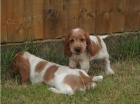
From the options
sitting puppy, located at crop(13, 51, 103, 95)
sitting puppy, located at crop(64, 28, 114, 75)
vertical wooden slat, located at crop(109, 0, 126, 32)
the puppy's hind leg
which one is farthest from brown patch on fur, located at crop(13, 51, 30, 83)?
vertical wooden slat, located at crop(109, 0, 126, 32)

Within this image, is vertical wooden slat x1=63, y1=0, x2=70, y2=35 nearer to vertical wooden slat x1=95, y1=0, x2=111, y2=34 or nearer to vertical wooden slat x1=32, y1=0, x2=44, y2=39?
vertical wooden slat x1=32, y1=0, x2=44, y2=39

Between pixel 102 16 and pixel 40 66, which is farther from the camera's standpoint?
pixel 102 16

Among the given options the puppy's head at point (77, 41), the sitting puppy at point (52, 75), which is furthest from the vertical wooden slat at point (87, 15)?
the sitting puppy at point (52, 75)

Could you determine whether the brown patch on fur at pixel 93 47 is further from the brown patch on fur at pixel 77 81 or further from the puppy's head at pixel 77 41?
the brown patch on fur at pixel 77 81

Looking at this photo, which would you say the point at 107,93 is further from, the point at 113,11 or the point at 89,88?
the point at 113,11

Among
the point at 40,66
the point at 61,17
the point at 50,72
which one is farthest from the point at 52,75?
the point at 61,17

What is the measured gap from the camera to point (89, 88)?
18.7 ft

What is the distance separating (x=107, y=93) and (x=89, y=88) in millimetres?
259

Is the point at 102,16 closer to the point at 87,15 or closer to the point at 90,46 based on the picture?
the point at 87,15

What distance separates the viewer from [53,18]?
6.84m

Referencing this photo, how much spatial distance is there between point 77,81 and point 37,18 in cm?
155

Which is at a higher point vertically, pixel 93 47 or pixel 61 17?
pixel 61 17

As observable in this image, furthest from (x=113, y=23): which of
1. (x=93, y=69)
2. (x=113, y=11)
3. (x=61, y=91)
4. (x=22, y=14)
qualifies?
(x=61, y=91)

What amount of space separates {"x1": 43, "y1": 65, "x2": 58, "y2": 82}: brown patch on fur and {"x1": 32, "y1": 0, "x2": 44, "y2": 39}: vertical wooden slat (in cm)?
94
